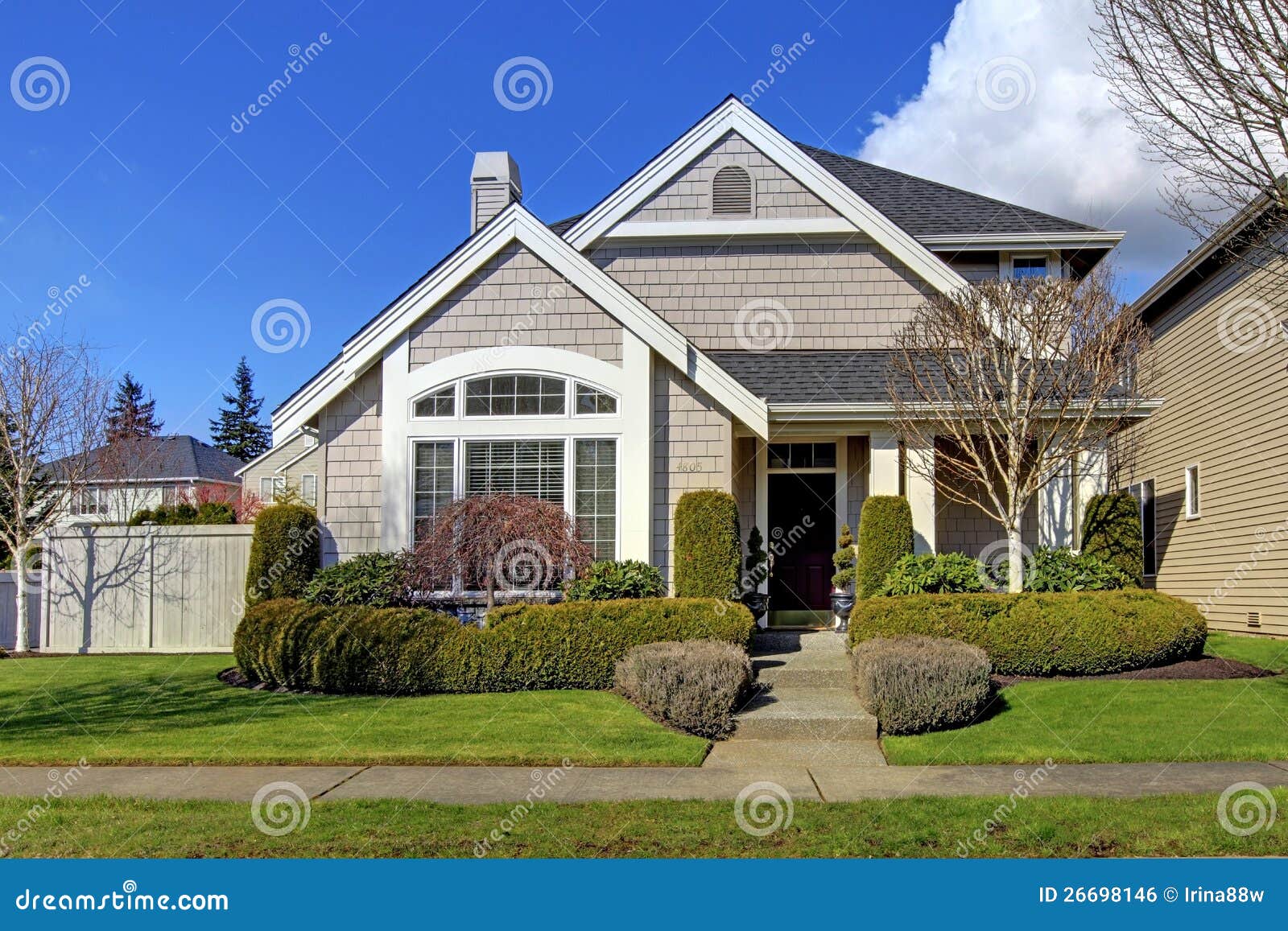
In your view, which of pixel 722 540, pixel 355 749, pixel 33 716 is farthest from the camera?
pixel 722 540

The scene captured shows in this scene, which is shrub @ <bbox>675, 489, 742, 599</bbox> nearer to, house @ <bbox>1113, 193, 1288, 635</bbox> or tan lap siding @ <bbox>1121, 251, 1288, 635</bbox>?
house @ <bbox>1113, 193, 1288, 635</bbox>

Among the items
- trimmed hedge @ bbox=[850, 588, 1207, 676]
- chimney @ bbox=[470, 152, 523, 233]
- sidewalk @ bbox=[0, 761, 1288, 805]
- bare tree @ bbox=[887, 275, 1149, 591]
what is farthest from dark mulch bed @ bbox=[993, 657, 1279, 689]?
chimney @ bbox=[470, 152, 523, 233]

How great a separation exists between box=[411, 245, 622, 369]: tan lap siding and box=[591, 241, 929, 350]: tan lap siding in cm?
340

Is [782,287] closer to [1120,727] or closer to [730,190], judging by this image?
[730,190]

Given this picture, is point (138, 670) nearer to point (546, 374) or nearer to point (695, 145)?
point (546, 374)

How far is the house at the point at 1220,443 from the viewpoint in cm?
1652

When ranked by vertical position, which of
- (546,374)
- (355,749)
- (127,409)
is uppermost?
(127,409)

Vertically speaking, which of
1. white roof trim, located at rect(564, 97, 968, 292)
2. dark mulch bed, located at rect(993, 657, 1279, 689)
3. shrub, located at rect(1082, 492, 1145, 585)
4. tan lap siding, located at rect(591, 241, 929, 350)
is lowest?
dark mulch bed, located at rect(993, 657, 1279, 689)

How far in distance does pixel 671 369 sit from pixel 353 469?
4569mm

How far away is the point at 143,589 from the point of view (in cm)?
1741

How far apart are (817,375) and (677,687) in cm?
689

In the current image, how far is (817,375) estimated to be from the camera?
624 inches

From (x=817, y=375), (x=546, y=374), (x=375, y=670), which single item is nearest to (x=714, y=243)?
(x=817, y=375)

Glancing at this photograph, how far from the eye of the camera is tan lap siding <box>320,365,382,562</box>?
47.4 ft
